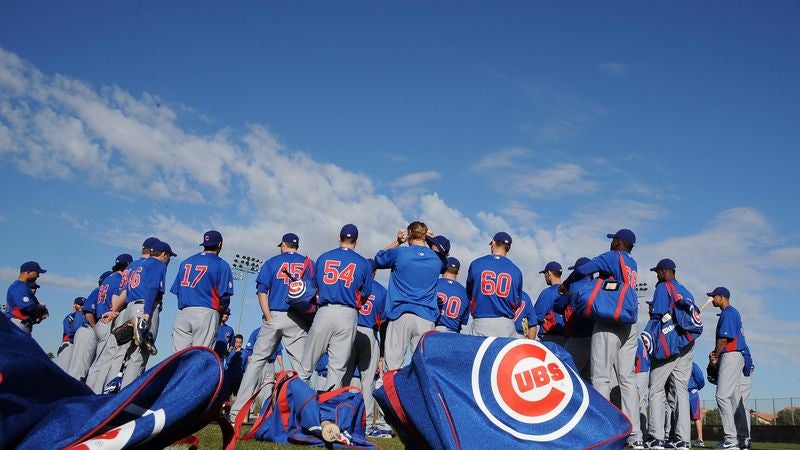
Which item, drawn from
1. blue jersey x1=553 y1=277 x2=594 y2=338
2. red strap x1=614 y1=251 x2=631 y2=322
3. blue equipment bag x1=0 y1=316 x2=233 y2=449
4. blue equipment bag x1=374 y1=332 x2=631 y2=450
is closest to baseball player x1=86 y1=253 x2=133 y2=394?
blue jersey x1=553 y1=277 x2=594 y2=338

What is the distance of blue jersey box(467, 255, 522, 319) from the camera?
29.0 ft

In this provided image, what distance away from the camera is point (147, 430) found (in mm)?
2617

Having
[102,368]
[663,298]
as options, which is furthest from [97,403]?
[663,298]

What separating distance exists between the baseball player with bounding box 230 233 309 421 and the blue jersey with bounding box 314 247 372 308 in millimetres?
875

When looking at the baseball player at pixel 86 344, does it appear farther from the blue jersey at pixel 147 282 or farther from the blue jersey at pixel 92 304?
the blue jersey at pixel 147 282

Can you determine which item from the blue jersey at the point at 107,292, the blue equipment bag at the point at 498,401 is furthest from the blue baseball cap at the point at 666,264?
the blue jersey at the point at 107,292

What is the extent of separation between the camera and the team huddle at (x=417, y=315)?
7742mm

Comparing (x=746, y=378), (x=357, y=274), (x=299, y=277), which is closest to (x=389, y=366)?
(x=357, y=274)

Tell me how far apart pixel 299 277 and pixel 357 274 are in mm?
1134

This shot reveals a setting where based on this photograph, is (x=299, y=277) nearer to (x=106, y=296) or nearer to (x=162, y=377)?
(x=106, y=296)

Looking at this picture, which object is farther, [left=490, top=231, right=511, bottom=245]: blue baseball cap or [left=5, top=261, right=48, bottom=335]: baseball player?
[left=5, top=261, right=48, bottom=335]: baseball player

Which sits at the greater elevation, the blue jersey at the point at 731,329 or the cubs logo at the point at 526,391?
the blue jersey at the point at 731,329

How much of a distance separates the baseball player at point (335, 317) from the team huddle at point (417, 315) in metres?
0.02

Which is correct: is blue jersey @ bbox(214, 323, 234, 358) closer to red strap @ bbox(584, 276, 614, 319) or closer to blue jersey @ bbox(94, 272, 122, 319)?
blue jersey @ bbox(94, 272, 122, 319)
